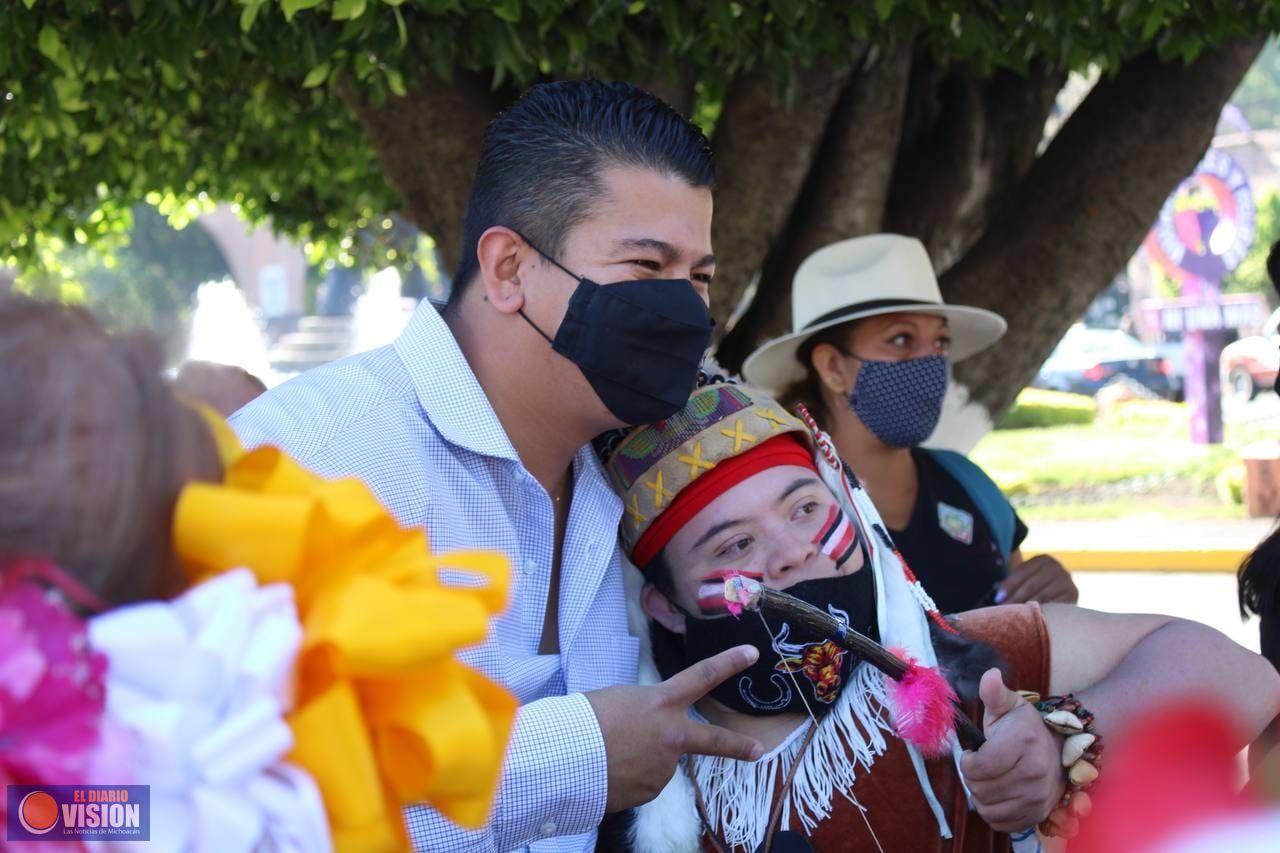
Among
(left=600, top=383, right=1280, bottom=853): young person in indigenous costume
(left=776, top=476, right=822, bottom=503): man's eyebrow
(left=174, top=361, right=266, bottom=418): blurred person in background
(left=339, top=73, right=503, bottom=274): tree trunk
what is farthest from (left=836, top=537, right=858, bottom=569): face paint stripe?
(left=339, top=73, right=503, bottom=274): tree trunk

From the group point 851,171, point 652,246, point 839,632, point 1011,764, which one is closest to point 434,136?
point 851,171

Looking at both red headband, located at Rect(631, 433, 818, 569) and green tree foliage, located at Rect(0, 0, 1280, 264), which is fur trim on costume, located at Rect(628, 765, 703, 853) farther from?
green tree foliage, located at Rect(0, 0, 1280, 264)

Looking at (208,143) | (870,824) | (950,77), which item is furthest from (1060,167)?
(208,143)

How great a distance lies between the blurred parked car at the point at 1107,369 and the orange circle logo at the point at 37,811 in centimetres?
2379

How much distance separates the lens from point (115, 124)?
5449mm

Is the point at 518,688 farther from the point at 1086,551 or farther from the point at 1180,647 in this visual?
the point at 1086,551

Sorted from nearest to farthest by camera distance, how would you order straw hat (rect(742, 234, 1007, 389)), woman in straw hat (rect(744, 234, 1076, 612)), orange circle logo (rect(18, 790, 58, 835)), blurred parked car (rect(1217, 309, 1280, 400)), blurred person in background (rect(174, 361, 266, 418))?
orange circle logo (rect(18, 790, 58, 835)) < blurred person in background (rect(174, 361, 266, 418)) < woman in straw hat (rect(744, 234, 1076, 612)) < straw hat (rect(742, 234, 1007, 389)) < blurred parked car (rect(1217, 309, 1280, 400))

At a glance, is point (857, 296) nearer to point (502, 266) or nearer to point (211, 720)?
point (502, 266)

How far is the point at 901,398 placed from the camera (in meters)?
3.61

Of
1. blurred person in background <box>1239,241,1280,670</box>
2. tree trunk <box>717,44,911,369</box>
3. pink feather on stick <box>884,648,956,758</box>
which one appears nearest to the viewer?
pink feather on stick <box>884,648,956,758</box>

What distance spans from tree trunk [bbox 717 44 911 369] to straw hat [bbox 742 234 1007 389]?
28.5 inches

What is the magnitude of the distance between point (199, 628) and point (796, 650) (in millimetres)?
1199

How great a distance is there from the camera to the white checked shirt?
1863 millimetres

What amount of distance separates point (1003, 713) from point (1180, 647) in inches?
15.0
